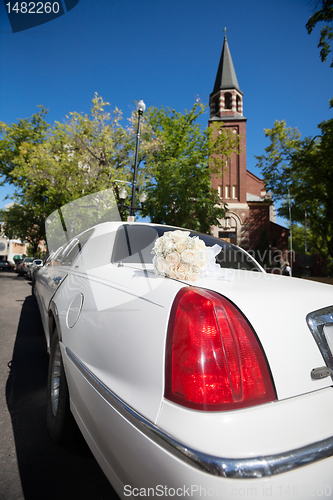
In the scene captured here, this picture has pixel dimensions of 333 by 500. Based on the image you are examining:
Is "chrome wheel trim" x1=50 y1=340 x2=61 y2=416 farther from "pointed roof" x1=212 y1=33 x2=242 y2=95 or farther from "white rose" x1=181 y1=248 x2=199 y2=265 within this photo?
"pointed roof" x1=212 y1=33 x2=242 y2=95

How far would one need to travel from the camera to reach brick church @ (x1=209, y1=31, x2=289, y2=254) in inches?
1287

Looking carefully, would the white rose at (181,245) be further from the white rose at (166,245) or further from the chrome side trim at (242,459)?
the chrome side trim at (242,459)

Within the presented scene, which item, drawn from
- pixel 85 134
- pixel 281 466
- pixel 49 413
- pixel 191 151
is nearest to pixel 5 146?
pixel 85 134

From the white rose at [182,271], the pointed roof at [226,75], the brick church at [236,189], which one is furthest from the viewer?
the pointed roof at [226,75]

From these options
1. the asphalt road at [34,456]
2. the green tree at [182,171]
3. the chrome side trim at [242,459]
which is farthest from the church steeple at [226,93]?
the chrome side trim at [242,459]

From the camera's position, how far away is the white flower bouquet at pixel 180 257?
4.94 ft

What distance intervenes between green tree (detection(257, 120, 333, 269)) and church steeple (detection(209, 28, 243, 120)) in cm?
1264

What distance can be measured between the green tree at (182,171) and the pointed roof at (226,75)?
2164cm

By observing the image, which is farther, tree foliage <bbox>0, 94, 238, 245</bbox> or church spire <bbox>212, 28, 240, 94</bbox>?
church spire <bbox>212, 28, 240, 94</bbox>

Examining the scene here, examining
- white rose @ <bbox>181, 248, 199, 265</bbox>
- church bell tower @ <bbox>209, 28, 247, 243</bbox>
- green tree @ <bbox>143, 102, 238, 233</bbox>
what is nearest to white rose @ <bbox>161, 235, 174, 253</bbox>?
white rose @ <bbox>181, 248, 199, 265</bbox>

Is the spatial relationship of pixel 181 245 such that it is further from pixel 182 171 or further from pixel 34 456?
pixel 182 171

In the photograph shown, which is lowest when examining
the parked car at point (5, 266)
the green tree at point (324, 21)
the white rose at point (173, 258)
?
the parked car at point (5, 266)

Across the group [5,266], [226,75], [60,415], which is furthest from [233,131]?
[60,415]

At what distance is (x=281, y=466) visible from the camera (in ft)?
3.05
